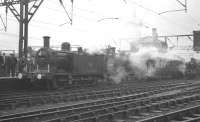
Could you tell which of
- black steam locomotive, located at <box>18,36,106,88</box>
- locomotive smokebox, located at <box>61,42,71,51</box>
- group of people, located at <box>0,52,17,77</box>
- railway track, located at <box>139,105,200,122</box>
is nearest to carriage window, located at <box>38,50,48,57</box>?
black steam locomotive, located at <box>18,36,106,88</box>

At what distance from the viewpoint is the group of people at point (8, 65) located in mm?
18359

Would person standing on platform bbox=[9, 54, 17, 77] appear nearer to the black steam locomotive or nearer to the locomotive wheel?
the black steam locomotive

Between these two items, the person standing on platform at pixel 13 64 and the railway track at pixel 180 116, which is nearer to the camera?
the railway track at pixel 180 116

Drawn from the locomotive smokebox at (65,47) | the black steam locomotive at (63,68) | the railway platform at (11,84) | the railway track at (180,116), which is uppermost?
the locomotive smokebox at (65,47)

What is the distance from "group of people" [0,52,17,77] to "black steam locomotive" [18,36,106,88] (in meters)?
0.99

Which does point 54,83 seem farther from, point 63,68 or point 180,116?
point 180,116

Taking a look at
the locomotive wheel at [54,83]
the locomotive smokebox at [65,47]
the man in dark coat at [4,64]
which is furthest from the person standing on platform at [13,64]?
the locomotive smokebox at [65,47]

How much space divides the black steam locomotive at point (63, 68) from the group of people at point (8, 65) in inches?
39.0

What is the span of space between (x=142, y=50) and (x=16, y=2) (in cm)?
1235

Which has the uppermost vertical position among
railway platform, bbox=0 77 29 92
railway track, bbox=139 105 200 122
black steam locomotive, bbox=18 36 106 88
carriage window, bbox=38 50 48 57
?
carriage window, bbox=38 50 48 57

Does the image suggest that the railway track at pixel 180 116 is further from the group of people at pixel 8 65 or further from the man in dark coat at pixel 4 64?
the man in dark coat at pixel 4 64

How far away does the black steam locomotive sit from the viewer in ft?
59.0

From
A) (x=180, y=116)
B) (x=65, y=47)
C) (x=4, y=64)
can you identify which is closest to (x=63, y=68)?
(x=65, y=47)

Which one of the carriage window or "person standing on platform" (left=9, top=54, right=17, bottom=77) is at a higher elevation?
the carriage window
